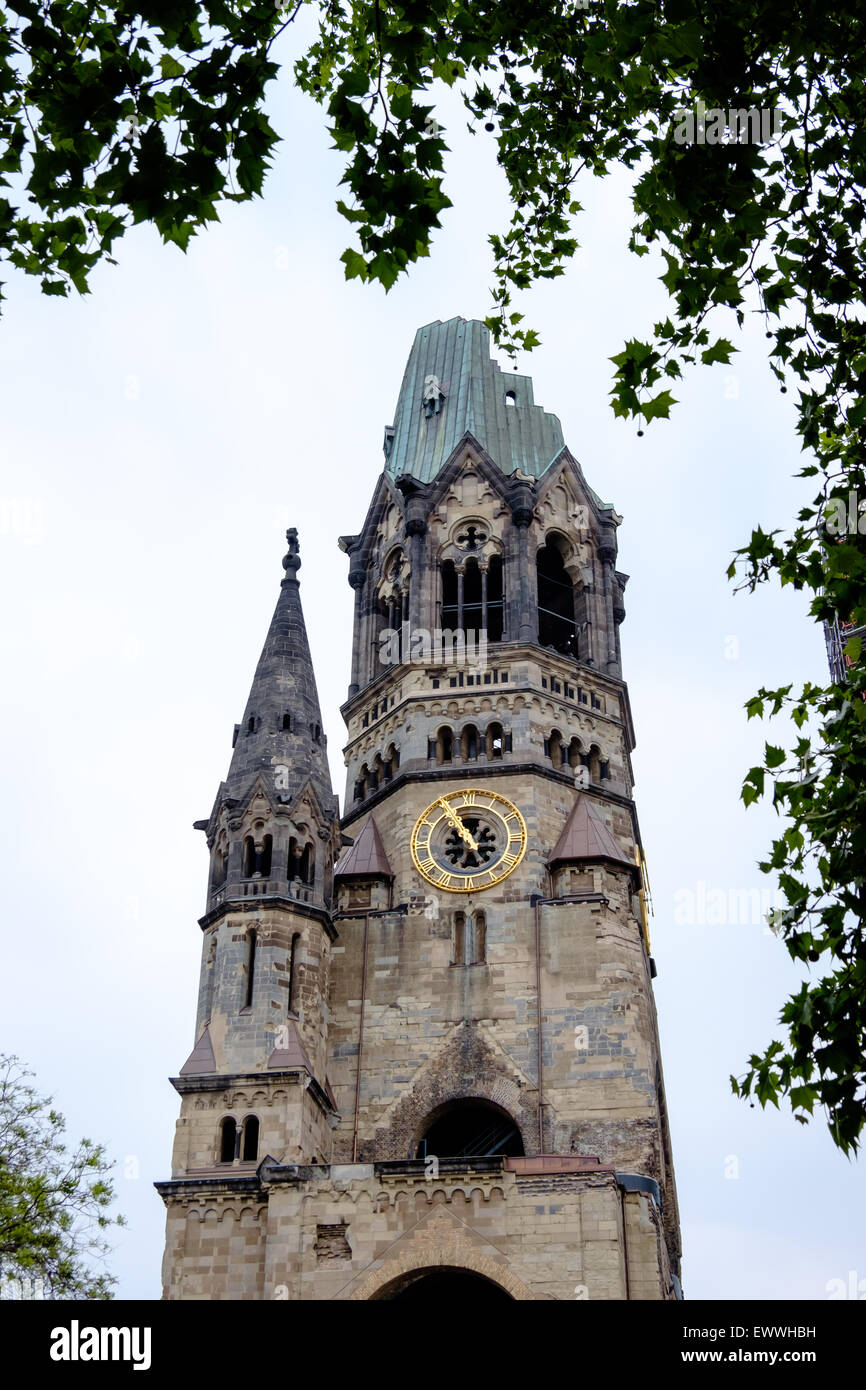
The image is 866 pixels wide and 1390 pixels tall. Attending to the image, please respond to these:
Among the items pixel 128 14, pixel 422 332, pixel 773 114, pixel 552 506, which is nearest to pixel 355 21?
pixel 773 114

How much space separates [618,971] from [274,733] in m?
10.8

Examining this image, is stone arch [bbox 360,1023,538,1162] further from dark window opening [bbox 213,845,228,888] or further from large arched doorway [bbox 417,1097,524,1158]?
dark window opening [bbox 213,845,228,888]

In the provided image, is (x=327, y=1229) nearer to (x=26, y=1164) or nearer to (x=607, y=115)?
(x=26, y=1164)

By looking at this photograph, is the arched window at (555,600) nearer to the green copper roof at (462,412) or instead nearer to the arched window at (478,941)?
the green copper roof at (462,412)

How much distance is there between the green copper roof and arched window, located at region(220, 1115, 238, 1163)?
21844 millimetres

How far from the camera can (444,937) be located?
1766 inches

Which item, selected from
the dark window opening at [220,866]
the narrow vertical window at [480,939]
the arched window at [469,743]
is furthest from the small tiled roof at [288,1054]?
the arched window at [469,743]

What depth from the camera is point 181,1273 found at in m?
37.6

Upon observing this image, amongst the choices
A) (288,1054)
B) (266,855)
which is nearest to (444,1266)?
(288,1054)

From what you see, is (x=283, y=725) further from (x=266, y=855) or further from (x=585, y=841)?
(x=585, y=841)

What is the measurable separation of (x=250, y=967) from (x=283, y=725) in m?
7.18

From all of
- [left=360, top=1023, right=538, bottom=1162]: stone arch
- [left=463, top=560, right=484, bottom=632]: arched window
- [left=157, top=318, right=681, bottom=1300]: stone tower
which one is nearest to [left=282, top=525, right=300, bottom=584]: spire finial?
[left=157, top=318, right=681, bottom=1300]: stone tower

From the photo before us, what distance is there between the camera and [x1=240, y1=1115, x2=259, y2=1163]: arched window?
39250 mm

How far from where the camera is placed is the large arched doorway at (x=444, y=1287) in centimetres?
3694
